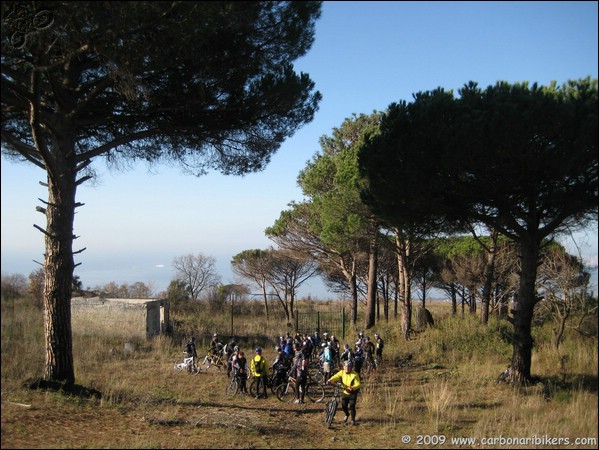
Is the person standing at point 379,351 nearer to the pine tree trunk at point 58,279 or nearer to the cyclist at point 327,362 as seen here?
the cyclist at point 327,362

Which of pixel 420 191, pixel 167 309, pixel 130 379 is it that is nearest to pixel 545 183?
pixel 420 191

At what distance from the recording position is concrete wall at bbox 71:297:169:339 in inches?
807

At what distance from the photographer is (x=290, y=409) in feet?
35.5

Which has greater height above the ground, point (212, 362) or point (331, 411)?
point (331, 411)

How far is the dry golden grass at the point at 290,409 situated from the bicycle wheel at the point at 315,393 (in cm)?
52

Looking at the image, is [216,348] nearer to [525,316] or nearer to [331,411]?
[331,411]

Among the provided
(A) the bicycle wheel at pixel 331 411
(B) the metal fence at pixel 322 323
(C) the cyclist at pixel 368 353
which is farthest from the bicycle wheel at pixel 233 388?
(B) the metal fence at pixel 322 323

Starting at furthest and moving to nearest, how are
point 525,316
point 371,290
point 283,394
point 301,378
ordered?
point 371,290 → point 283,394 → point 301,378 → point 525,316

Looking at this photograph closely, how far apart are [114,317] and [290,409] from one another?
12.6 metres

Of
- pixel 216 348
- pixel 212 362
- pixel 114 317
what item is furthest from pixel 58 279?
pixel 114 317

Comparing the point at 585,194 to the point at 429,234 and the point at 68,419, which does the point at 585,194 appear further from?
the point at 68,419

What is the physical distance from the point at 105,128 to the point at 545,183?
9.75 meters

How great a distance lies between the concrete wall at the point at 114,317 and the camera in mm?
20500

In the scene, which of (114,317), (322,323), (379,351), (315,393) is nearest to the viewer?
(315,393)
